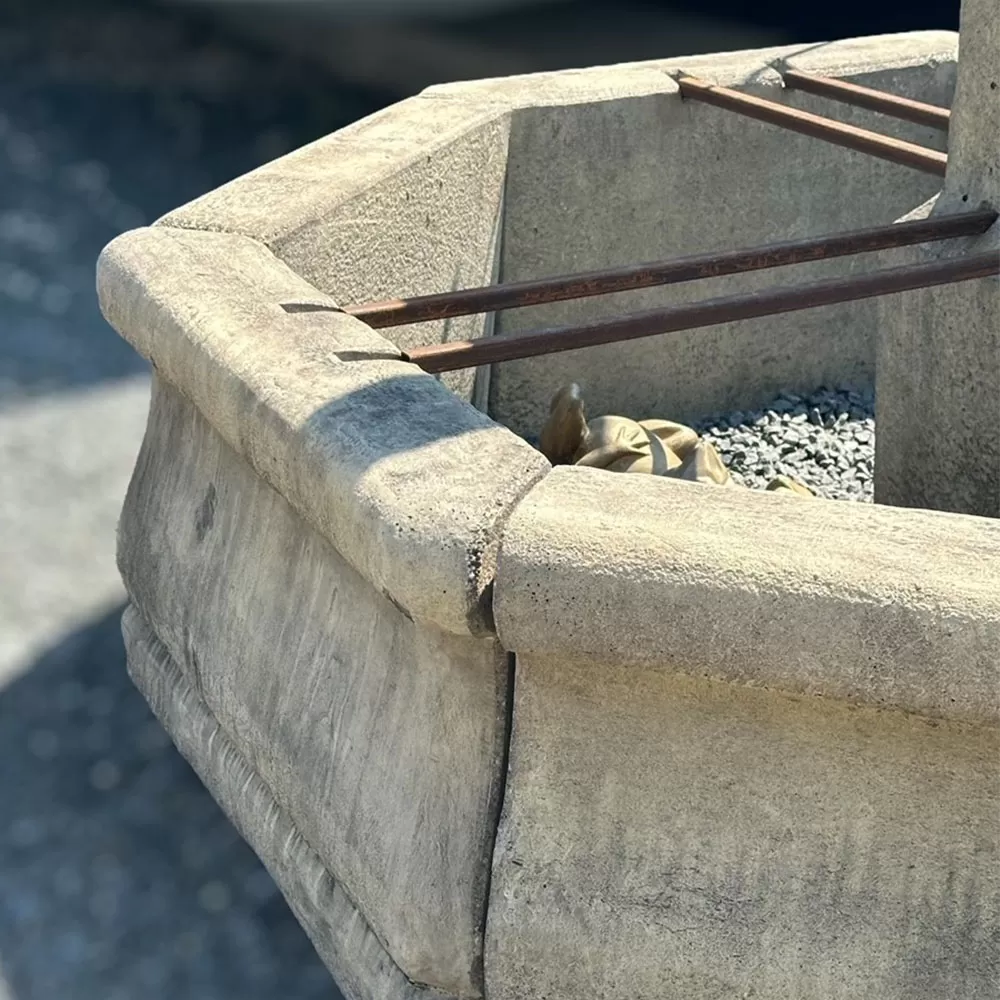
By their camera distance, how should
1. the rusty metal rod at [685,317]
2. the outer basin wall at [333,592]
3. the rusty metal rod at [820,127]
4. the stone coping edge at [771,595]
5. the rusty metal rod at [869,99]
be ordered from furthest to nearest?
the rusty metal rod at [869,99]
the rusty metal rod at [820,127]
the rusty metal rod at [685,317]
the outer basin wall at [333,592]
the stone coping edge at [771,595]

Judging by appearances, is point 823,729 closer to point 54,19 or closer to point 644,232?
point 644,232

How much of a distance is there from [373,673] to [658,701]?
1.66 feet

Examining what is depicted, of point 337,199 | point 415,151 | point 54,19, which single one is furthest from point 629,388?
point 54,19

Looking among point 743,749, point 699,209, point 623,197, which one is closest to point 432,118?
point 623,197

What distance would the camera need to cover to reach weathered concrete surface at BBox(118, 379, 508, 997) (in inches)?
93.1

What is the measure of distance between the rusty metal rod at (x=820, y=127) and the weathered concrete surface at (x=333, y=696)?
1.63 meters

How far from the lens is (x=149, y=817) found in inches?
129

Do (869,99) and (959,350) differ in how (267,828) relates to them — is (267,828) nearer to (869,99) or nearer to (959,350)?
(959,350)

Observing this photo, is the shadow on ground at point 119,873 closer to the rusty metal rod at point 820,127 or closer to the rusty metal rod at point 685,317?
the rusty metal rod at point 685,317

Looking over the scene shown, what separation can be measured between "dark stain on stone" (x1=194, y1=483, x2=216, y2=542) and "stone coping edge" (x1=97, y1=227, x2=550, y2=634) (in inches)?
9.3

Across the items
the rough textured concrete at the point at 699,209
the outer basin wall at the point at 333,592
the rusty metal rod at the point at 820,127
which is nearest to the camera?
the outer basin wall at the point at 333,592

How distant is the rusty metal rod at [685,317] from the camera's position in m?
2.85

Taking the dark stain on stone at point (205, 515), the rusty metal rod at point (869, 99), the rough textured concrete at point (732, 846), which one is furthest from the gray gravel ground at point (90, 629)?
the rusty metal rod at point (869, 99)

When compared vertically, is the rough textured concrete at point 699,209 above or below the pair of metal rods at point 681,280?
below
